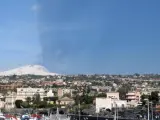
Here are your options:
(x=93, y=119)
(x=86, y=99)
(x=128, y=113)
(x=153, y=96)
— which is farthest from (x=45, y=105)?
(x=93, y=119)

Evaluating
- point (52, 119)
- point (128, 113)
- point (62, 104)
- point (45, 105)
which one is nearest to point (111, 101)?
point (45, 105)

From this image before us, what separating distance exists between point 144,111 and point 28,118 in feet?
100

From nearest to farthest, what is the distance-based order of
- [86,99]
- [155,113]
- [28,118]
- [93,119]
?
[28,118] → [93,119] → [155,113] → [86,99]

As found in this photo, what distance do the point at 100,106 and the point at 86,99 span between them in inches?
1110

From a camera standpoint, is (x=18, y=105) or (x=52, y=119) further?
(x=18, y=105)

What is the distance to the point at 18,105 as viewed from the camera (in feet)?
652

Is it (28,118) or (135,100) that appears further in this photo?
(135,100)

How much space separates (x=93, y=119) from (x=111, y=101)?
63.0 m

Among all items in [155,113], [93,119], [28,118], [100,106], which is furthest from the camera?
[100,106]

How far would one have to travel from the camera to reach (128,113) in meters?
120

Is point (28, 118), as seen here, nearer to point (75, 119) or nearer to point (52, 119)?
point (52, 119)

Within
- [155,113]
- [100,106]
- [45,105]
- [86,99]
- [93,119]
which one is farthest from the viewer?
[86,99]

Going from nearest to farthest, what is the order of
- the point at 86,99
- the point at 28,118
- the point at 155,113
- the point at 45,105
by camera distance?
the point at 28,118, the point at 155,113, the point at 45,105, the point at 86,99

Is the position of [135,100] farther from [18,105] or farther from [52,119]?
[52,119]
